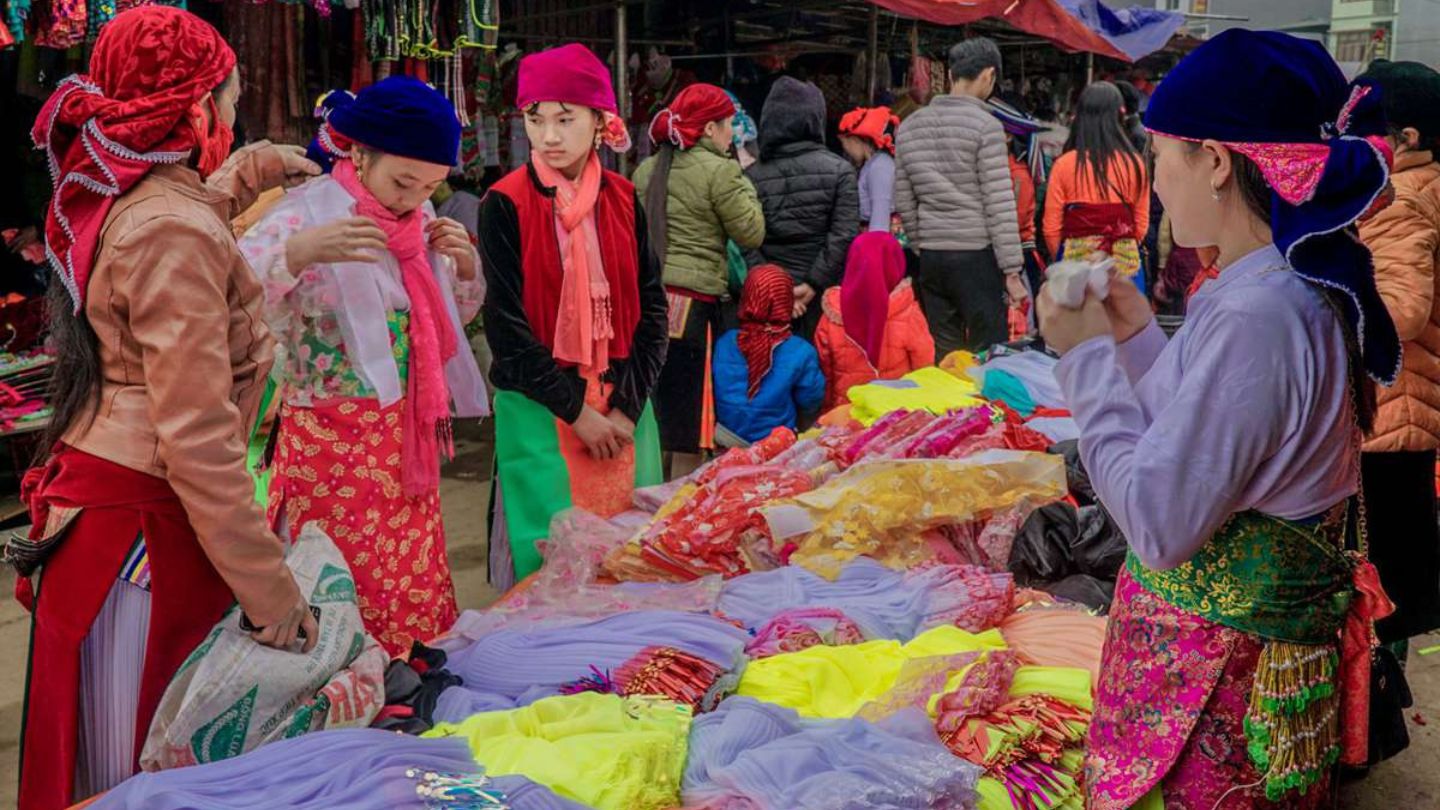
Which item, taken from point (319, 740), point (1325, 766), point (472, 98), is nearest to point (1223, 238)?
point (1325, 766)

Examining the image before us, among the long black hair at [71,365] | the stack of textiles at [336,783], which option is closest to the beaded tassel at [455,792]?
the stack of textiles at [336,783]

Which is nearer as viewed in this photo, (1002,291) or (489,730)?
(489,730)

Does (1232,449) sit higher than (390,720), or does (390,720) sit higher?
(1232,449)

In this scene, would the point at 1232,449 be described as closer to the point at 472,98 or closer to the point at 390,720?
the point at 390,720

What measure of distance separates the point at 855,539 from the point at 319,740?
5.61 feet

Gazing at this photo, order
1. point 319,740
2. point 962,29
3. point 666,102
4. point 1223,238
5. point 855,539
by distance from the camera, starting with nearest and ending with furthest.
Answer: point 1223,238 < point 319,740 < point 855,539 < point 666,102 < point 962,29

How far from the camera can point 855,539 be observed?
140 inches

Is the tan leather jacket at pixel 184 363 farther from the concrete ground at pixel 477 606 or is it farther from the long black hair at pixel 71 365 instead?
the concrete ground at pixel 477 606

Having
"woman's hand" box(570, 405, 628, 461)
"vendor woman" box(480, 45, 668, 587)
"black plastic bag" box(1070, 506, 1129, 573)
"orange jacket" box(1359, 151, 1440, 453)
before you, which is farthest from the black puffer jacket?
"orange jacket" box(1359, 151, 1440, 453)

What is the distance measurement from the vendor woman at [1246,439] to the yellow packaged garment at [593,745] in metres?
0.78

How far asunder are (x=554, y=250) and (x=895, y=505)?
3.92 ft

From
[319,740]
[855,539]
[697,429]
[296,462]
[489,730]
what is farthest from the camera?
[697,429]

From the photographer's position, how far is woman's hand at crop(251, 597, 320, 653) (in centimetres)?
233

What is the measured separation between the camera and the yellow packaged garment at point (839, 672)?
107 inches
